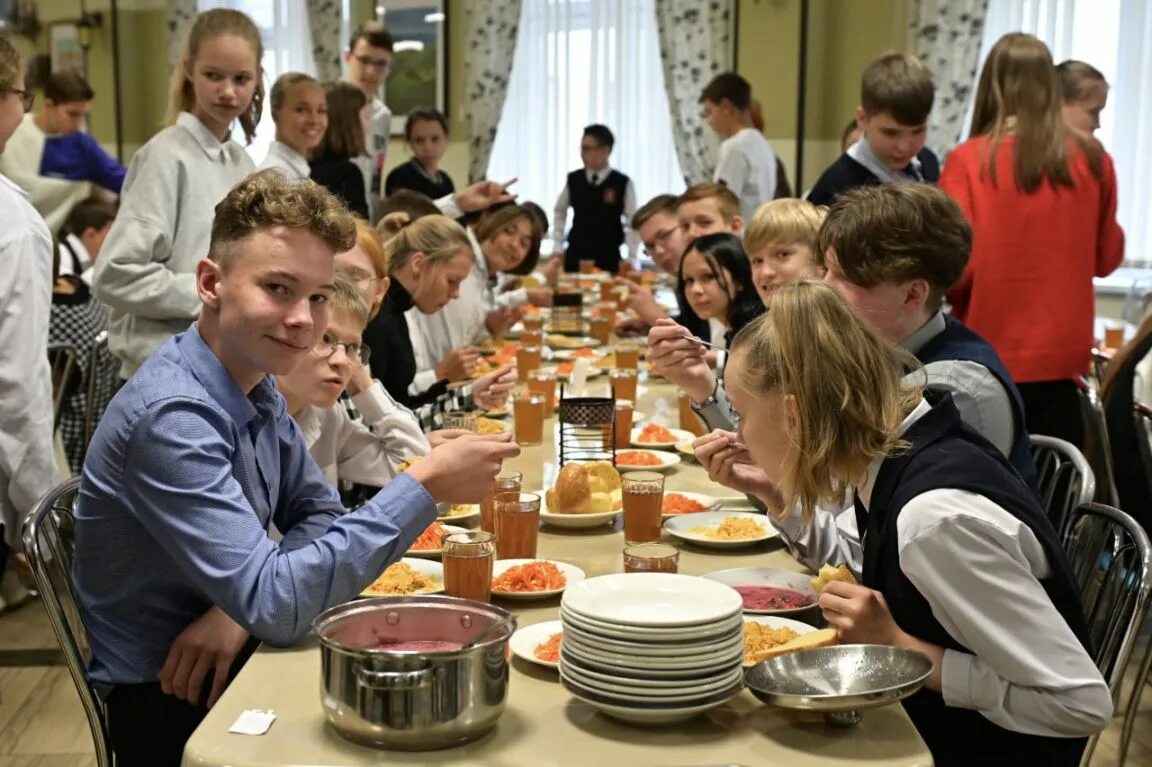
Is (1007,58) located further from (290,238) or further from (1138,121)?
(1138,121)

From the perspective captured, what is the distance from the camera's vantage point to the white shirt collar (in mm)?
1791

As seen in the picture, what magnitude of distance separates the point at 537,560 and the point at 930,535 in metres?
0.73

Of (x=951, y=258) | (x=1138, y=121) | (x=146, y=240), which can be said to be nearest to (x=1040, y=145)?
(x=951, y=258)

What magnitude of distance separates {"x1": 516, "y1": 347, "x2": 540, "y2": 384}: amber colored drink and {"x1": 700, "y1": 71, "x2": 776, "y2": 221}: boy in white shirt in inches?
131

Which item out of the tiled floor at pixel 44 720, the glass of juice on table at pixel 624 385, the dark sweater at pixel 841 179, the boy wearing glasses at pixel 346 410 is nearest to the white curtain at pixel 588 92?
the dark sweater at pixel 841 179

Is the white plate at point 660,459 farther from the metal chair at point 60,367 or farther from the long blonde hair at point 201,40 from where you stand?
the metal chair at point 60,367

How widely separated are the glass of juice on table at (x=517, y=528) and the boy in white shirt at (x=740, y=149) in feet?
17.6

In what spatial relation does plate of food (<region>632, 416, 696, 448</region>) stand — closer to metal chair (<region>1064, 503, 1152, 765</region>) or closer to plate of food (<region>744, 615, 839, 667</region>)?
metal chair (<region>1064, 503, 1152, 765</region>)

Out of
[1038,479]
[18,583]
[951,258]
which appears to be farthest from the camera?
[18,583]

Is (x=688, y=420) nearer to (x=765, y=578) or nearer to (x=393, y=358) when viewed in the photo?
(x=393, y=358)

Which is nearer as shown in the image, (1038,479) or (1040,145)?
(1038,479)

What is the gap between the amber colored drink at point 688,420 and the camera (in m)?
3.33

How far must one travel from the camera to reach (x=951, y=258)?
2.33 metres

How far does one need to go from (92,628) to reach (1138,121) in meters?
8.20
